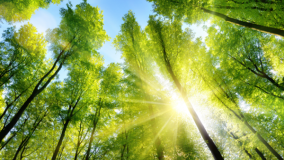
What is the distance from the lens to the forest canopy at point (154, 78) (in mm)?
5918

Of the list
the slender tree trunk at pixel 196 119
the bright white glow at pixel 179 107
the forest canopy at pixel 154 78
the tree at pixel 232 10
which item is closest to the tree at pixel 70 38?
the forest canopy at pixel 154 78

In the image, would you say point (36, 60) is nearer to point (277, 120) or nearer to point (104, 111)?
point (104, 111)

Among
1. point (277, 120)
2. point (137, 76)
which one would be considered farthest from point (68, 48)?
→ point (277, 120)

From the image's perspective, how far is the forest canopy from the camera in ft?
19.4

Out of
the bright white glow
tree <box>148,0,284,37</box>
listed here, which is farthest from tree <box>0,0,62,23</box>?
the bright white glow

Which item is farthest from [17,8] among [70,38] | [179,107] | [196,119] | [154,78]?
[196,119]

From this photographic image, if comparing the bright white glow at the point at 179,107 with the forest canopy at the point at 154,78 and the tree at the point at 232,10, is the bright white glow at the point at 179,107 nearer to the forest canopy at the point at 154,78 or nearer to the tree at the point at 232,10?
the forest canopy at the point at 154,78

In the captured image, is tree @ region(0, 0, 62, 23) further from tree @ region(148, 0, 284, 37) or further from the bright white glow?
the bright white glow

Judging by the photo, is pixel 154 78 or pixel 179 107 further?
pixel 154 78

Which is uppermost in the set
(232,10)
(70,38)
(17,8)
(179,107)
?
(17,8)

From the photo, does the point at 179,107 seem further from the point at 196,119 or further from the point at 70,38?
the point at 70,38

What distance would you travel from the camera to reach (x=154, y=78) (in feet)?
26.0

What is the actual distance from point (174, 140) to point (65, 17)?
11037mm

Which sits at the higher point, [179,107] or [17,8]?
[17,8]
